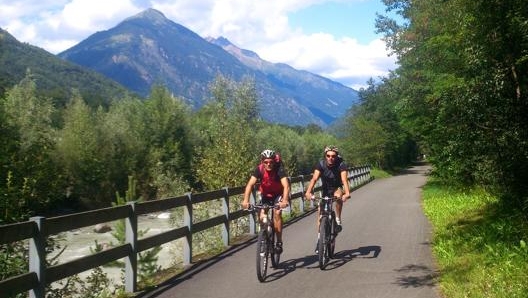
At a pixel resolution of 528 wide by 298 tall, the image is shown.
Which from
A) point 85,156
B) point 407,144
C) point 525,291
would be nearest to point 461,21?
point 525,291

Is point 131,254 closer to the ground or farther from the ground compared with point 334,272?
farther from the ground

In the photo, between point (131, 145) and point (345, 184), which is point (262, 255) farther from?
point (131, 145)

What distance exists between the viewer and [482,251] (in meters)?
9.24

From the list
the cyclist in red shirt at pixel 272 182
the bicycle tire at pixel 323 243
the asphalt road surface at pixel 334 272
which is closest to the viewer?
the asphalt road surface at pixel 334 272

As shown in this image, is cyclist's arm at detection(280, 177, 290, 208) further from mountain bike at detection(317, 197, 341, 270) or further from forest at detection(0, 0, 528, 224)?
forest at detection(0, 0, 528, 224)

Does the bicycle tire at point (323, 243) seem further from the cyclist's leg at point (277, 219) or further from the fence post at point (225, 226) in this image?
the fence post at point (225, 226)

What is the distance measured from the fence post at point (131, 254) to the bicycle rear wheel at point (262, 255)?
182 centimetres

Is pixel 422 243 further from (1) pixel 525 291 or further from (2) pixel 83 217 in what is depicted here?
(2) pixel 83 217

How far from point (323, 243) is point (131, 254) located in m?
3.05

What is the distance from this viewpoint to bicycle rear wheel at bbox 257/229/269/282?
8.10m

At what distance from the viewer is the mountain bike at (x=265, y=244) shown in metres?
8.14

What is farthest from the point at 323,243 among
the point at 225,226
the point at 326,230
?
the point at 225,226

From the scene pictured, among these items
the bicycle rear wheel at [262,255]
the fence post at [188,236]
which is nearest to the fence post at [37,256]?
the bicycle rear wheel at [262,255]

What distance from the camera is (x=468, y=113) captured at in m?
12.4
